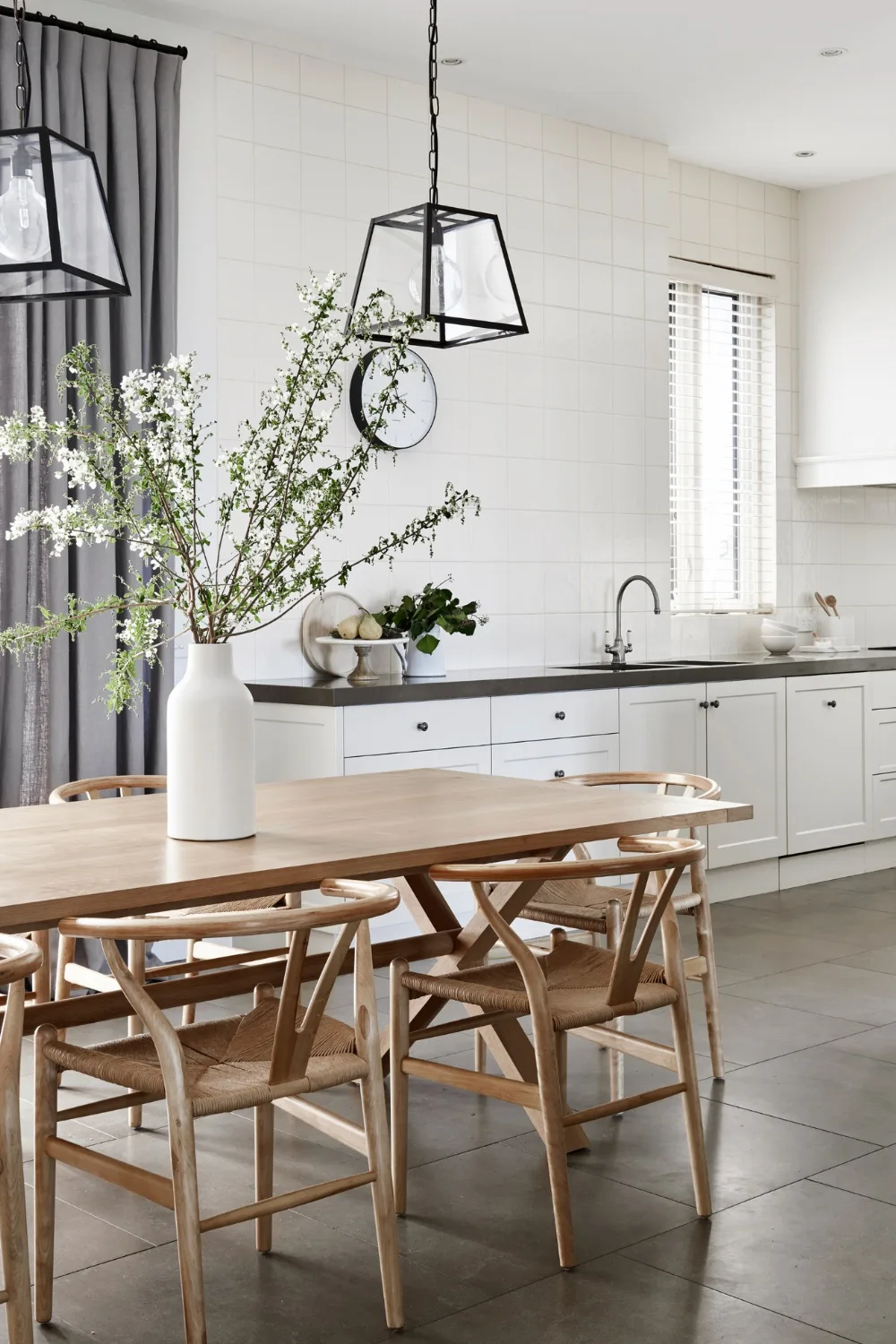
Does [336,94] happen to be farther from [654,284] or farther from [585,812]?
[585,812]

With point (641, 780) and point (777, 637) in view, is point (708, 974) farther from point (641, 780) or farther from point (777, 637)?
point (777, 637)

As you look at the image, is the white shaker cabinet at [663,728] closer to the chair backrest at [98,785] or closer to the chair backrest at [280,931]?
the chair backrest at [98,785]

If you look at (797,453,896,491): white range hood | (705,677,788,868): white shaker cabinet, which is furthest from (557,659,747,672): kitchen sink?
(797,453,896,491): white range hood

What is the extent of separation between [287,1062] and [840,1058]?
197 cm

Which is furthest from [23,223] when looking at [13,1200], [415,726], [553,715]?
[553,715]

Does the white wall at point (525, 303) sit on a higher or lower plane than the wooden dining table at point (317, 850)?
higher

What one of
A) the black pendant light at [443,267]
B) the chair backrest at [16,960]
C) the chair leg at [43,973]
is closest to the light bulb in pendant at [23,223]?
the black pendant light at [443,267]

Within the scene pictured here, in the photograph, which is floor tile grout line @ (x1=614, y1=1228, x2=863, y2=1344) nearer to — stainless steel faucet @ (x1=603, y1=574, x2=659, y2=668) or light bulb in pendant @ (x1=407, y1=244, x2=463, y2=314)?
light bulb in pendant @ (x1=407, y1=244, x2=463, y2=314)

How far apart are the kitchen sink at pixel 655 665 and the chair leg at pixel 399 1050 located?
8.98ft

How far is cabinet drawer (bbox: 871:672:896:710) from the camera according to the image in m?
6.19

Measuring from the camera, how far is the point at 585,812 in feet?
9.73

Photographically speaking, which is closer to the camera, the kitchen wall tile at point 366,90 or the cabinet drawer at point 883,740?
the kitchen wall tile at point 366,90

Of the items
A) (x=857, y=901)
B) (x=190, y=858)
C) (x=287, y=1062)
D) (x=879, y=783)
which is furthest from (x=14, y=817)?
(x=879, y=783)

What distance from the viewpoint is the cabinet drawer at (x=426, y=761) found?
4543mm
